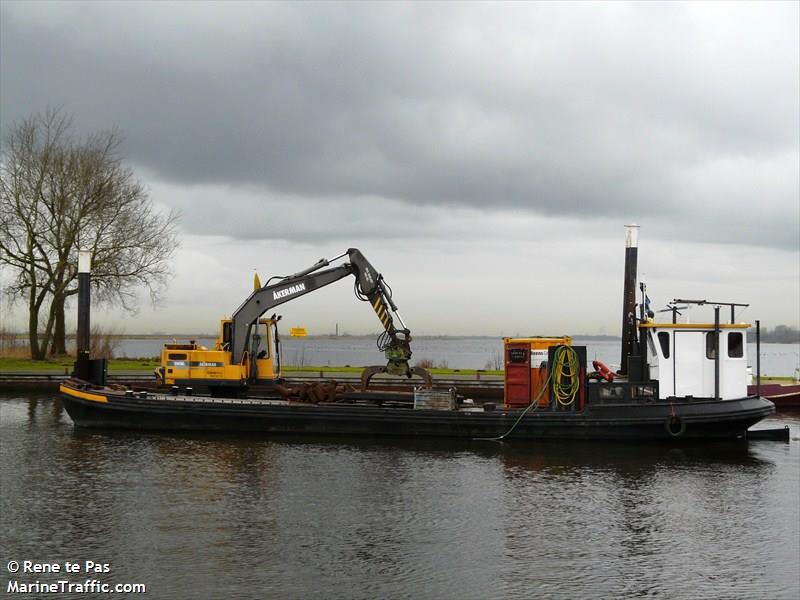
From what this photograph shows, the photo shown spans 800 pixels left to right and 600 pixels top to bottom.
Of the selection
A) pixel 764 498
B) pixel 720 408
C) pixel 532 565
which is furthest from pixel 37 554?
pixel 720 408

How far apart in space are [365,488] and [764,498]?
292 inches

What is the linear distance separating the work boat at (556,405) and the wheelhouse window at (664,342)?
0.08 feet

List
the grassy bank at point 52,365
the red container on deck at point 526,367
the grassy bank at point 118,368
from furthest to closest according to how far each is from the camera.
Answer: the grassy bank at point 52,365, the grassy bank at point 118,368, the red container on deck at point 526,367

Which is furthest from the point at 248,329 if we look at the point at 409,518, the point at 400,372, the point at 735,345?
the point at 735,345

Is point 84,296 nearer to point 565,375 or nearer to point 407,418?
point 407,418

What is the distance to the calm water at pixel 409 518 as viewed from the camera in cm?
1000

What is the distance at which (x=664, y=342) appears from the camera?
19.1 meters

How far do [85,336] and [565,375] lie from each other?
1544 centimetres

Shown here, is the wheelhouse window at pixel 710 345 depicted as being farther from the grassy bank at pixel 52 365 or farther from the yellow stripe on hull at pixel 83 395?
the grassy bank at pixel 52 365

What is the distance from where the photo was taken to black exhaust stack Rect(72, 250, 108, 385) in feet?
76.9

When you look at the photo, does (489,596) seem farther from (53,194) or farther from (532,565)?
(53,194)

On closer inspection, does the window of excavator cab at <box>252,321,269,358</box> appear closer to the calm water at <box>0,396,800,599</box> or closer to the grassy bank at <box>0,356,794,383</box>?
the calm water at <box>0,396,800,599</box>

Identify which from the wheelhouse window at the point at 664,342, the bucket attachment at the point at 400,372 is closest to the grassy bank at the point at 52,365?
the bucket attachment at the point at 400,372

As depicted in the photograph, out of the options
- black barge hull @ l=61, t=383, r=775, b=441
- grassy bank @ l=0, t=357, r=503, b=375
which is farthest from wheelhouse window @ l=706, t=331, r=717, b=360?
grassy bank @ l=0, t=357, r=503, b=375
